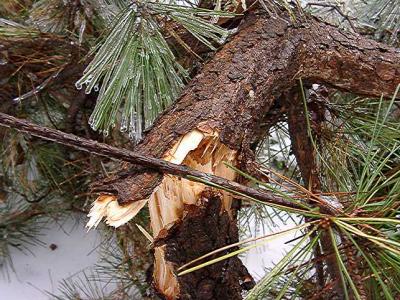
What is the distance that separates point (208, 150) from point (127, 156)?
0.25 ft

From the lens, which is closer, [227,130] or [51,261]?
[227,130]

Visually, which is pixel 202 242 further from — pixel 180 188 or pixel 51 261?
pixel 51 261

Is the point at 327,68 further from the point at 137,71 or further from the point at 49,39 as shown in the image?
A: the point at 49,39

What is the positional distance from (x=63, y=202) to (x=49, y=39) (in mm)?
426

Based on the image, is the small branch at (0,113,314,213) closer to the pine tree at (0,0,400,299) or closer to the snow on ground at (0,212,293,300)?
the pine tree at (0,0,400,299)

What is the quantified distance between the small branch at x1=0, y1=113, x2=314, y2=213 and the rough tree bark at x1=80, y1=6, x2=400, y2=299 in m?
0.01

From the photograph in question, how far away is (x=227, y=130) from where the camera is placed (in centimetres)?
42

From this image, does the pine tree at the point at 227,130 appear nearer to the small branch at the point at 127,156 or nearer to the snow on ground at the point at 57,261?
the small branch at the point at 127,156

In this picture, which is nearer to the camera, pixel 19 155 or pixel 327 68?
pixel 327 68

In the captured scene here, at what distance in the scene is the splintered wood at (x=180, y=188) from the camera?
0.41 metres

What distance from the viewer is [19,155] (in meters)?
1.01

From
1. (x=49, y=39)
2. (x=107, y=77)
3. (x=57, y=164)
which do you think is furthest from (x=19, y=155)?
(x=107, y=77)

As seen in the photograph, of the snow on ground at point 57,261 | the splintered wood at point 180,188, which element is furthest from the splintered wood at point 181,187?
the snow on ground at point 57,261

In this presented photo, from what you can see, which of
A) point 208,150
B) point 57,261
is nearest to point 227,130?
point 208,150
